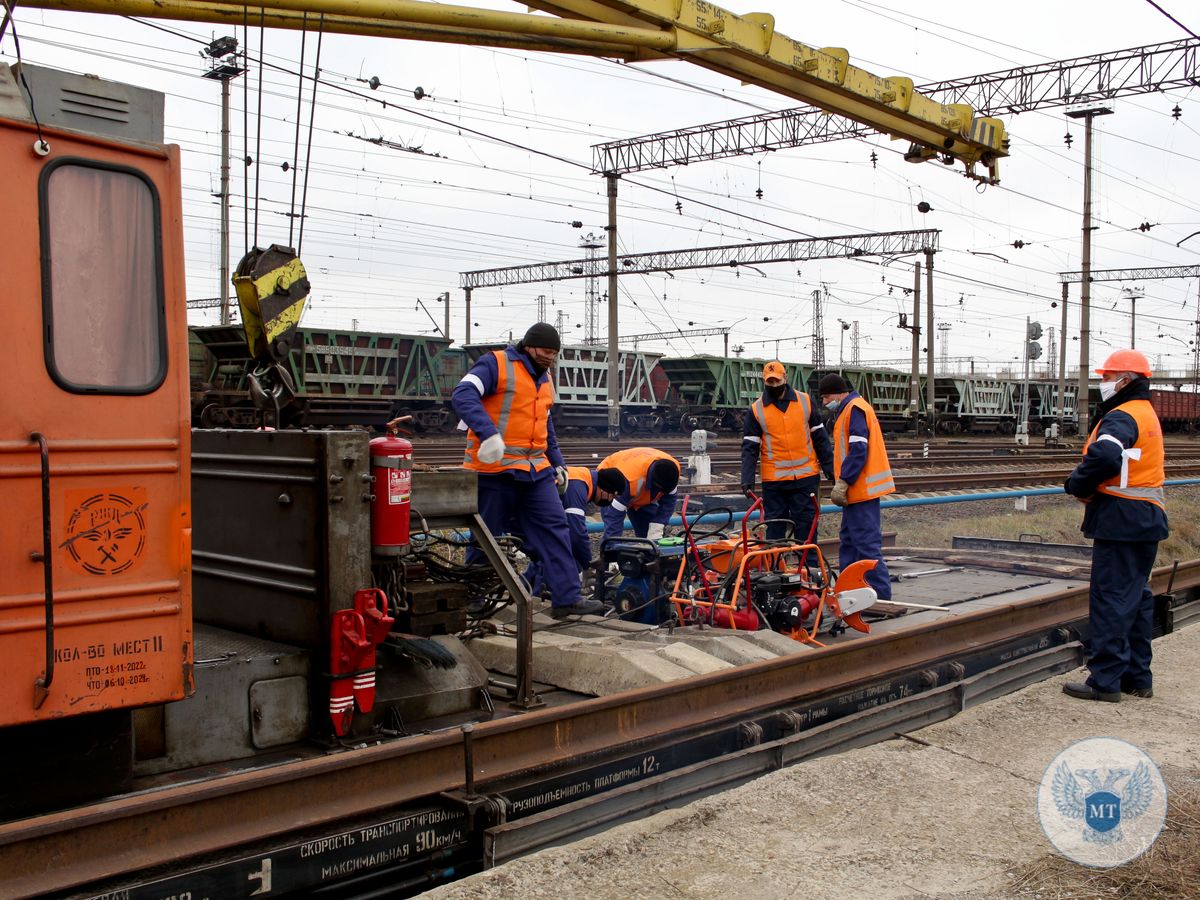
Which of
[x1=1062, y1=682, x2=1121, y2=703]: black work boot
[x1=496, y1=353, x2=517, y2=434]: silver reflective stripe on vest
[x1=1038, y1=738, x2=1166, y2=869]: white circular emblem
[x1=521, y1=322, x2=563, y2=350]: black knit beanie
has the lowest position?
[x1=1062, y1=682, x2=1121, y2=703]: black work boot

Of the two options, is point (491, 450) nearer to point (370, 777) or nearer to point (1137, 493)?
point (370, 777)

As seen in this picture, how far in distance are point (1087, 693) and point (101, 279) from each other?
18.2 feet

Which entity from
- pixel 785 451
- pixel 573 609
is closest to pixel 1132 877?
pixel 573 609

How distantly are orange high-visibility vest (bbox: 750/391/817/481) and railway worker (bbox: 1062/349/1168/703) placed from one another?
2.65 meters

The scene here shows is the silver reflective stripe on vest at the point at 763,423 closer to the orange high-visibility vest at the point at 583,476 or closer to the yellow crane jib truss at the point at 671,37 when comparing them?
the orange high-visibility vest at the point at 583,476

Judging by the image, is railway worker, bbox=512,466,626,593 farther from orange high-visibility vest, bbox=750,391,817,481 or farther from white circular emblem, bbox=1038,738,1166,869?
white circular emblem, bbox=1038,738,1166,869

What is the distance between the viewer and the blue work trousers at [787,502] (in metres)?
8.66

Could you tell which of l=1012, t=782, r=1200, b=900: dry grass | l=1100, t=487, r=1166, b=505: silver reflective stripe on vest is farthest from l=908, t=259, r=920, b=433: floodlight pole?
l=1012, t=782, r=1200, b=900: dry grass

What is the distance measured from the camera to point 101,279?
3.00 metres

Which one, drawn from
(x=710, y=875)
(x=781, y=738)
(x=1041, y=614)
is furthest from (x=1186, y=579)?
(x=710, y=875)

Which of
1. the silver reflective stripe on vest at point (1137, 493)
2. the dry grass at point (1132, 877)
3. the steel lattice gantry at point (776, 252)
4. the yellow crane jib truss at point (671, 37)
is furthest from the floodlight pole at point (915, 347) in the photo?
the dry grass at point (1132, 877)

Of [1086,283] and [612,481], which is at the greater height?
[1086,283]

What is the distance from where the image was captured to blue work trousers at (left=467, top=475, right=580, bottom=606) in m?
6.04

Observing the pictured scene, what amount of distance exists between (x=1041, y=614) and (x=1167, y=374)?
11579cm
